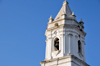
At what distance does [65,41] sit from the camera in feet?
105

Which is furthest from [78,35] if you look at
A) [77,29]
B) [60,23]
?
[60,23]

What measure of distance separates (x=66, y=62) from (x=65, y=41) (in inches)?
121

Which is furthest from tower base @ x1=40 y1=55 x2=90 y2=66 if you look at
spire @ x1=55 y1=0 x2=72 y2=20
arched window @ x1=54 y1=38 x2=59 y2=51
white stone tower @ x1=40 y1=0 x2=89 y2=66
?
spire @ x1=55 y1=0 x2=72 y2=20

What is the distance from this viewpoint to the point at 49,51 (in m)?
32.7

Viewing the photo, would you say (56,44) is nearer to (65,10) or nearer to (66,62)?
(66,62)

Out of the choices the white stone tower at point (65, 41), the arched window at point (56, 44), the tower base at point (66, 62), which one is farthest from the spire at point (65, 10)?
the tower base at point (66, 62)

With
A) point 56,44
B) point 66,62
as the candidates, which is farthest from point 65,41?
point 66,62

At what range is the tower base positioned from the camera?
3020cm

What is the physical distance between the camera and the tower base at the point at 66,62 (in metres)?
30.2

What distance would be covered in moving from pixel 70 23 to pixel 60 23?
1.35 m

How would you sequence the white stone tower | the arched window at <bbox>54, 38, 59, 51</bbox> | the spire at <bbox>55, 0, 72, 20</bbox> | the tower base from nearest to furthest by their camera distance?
1. the tower base
2. the white stone tower
3. the arched window at <bbox>54, 38, 59, 51</bbox>
4. the spire at <bbox>55, 0, 72, 20</bbox>

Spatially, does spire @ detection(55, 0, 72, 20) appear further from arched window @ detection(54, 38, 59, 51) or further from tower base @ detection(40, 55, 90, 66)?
tower base @ detection(40, 55, 90, 66)

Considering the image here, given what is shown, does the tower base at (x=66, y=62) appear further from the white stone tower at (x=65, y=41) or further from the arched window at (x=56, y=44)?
the arched window at (x=56, y=44)

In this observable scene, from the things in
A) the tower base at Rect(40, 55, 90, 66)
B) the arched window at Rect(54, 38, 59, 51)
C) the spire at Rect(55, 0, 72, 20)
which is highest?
the spire at Rect(55, 0, 72, 20)
